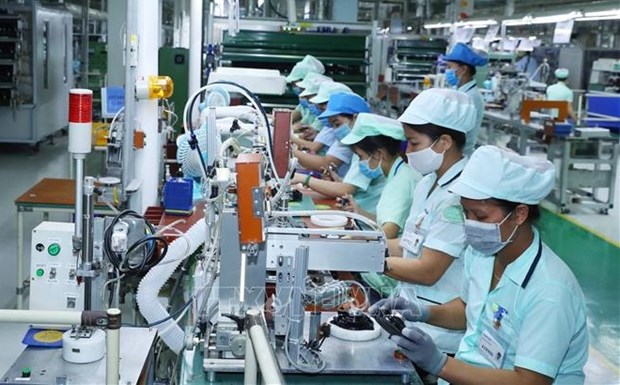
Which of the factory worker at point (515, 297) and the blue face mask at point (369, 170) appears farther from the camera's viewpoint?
the blue face mask at point (369, 170)

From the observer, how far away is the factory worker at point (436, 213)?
2.54m

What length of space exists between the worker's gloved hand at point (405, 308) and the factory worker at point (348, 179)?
1611 mm

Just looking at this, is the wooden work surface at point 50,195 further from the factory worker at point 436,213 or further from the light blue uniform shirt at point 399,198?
the factory worker at point 436,213

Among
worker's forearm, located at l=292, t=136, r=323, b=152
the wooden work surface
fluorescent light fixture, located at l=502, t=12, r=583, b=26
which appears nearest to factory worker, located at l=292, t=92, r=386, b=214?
worker's forearm, located at l=292, t=136, r=323, b=152

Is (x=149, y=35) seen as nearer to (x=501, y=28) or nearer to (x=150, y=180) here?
(x=150, y=180)

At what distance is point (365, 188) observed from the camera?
4008mm

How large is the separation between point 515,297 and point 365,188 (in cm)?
209

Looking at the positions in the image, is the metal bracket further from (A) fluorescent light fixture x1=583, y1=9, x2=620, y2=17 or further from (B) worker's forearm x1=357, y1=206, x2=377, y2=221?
(A) fluorescent light fixture x1=583, y1=9, x2=620, y2=17

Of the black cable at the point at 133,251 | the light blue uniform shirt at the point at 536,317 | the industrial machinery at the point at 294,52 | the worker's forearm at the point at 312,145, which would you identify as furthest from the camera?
the industrial machinery at the point at 294,52

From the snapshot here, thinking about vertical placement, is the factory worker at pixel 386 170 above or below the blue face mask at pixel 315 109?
below

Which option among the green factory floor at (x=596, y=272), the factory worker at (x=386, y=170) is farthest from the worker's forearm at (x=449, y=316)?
the green factory floor at (x=596, y=272)

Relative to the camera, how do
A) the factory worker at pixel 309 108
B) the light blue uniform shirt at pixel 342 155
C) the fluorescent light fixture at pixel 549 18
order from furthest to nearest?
the fluorescent light fixture at pixel 549 18
the factory worker at pixel 309 108
the light blue uniform shirt at pixel 342 155

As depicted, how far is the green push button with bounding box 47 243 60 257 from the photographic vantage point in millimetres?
2215

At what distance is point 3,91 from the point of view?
9086 millimetres
